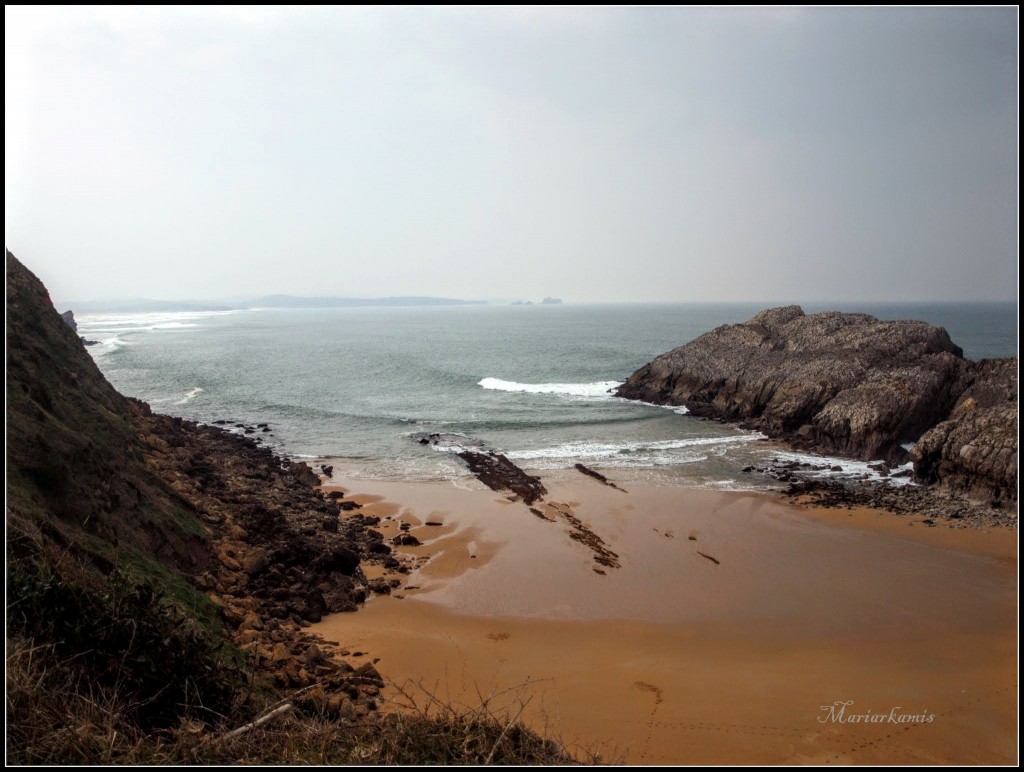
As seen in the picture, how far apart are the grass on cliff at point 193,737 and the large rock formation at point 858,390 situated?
23125 mm

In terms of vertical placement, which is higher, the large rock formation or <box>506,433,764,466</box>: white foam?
the large rock formation

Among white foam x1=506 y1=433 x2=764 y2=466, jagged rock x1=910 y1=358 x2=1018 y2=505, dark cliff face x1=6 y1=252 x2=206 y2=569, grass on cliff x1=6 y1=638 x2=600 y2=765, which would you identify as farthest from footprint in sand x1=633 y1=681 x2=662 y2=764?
jagged rock x1=910 y1=358 x2=1018 y2=505

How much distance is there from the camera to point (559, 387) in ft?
150

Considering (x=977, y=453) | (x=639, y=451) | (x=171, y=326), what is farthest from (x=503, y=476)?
(x=171, y=326)

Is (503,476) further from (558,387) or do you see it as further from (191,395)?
(191,395)

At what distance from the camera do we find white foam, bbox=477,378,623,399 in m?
43.0

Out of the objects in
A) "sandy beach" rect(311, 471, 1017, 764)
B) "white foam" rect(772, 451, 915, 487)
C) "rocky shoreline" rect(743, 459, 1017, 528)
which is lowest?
"sandy beach" rect(311, 471, 1017, 764)

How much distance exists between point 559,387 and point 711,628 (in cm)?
3406

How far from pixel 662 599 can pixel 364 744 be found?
10897mm

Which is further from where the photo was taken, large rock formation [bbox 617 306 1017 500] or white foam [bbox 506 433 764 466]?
white foam [bbox 506 433 764 466]

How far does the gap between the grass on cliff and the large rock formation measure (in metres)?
23.1

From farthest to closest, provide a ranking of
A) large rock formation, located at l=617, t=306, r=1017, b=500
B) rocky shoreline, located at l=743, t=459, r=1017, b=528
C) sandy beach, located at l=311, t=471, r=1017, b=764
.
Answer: large rock formation, located at l=617, t=306, r=1017, b=500, rocky shoreline, located at l=743, t=459, r=1017, b=528, sandy beach, located at l=311, t=471, r=1017, b=764

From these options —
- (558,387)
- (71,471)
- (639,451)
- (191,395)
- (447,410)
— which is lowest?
(639,451)
